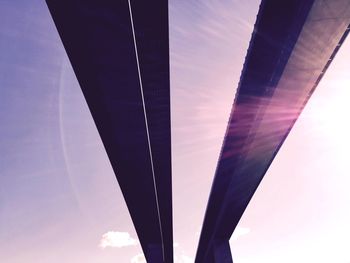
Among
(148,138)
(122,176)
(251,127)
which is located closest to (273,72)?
(251,127)

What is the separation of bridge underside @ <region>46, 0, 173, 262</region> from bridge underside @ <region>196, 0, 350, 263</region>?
232cm

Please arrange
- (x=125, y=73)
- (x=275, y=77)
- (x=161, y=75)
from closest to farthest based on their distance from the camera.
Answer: (x=125, y=73) → (x=161, y=75) → (x=275, y=77)

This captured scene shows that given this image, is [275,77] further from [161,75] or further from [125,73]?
[125,73]

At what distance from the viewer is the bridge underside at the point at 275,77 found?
623 cm

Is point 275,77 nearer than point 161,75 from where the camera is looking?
No

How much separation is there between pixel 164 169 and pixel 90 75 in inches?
216

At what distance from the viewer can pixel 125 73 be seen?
22.9 ft

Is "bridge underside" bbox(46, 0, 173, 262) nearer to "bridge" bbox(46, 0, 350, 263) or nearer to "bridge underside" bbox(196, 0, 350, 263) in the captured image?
"bridge" bbox(46, 0, 350, 263)

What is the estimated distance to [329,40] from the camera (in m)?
6.83

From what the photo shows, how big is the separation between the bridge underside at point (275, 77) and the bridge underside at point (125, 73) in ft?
7.60

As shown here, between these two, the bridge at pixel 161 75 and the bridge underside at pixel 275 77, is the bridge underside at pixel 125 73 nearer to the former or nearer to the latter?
the bridge at pixel 161 75

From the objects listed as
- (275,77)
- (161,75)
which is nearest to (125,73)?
(161,75)

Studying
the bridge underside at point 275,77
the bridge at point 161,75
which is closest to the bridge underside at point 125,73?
the bridge at point 161,75

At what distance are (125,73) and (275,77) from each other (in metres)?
4.12
